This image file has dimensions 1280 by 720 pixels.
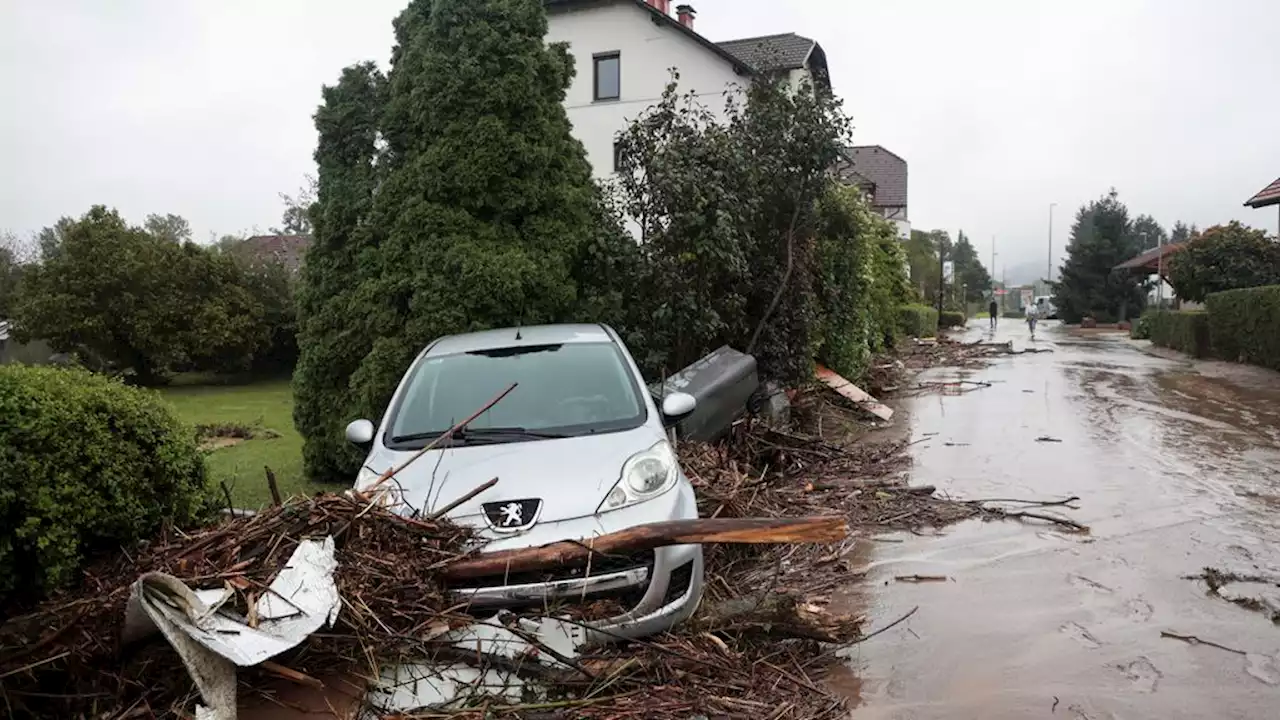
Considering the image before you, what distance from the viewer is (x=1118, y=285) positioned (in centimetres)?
5406

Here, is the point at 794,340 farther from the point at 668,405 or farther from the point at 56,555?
the point at 56,555

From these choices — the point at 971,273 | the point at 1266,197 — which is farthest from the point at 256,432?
the point at 971,273

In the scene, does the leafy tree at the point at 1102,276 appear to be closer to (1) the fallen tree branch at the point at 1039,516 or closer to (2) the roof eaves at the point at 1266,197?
(2) the roof eaves at the point at 1266,197

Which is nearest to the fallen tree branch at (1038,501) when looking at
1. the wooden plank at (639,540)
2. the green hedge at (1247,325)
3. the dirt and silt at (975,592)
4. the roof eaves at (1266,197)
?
the dirt and silt at (975,592)

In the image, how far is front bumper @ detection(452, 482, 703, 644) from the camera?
3840mm

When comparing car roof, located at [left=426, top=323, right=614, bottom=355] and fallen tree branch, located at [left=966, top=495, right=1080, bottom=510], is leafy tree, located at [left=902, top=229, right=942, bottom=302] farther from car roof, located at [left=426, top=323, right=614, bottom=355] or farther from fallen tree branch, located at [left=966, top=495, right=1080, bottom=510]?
car roof, located at [left=426, top=323, right=614, bottom=355]

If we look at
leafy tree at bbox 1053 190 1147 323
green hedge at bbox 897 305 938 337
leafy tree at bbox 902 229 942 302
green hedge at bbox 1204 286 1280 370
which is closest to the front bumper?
green hedge at bbox 1204 286 1280 370

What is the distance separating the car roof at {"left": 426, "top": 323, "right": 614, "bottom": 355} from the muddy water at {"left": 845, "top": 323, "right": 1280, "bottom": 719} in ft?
7.96

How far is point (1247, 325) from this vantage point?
2148cm

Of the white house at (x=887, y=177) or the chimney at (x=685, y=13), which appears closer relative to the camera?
the chimney at (x=685, y=13)

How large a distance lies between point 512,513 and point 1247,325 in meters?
23.2

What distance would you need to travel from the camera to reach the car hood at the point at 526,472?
4.21 metres

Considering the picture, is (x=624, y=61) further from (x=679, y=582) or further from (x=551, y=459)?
(x=679, y=582)

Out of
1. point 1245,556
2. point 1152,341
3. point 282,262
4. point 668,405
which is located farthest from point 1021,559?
point 1152,341
